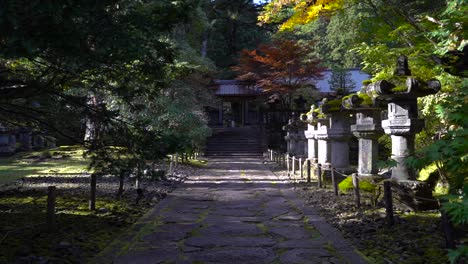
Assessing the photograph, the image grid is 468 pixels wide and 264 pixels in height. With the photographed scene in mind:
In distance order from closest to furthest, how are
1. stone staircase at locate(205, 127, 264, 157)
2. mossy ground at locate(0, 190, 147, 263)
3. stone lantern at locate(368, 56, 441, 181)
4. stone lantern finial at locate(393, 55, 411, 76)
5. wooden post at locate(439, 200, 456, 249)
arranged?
wooden post at locate(439, 200, 456, 249), mossy ground at locate(0, 190, 147, 263), stone lantern at locate(368, 56, 441, 181), stone lantern finial at locate(393, 55, 411, 76), stone staircase at locate(205, 127, 264, 157)

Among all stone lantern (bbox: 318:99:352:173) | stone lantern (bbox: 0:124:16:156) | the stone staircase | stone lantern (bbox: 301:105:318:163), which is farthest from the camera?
the stone staircase

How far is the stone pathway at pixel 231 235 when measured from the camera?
17.0 ft

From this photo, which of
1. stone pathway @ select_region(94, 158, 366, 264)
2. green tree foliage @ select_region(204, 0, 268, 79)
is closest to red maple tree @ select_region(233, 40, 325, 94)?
green tree foliage @ select_region(204, 0, 268, 79)

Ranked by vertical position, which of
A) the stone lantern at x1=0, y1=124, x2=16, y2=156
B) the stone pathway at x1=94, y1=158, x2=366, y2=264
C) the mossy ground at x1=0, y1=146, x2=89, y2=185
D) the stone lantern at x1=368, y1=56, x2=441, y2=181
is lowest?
the stone pathway at x1=94, y1=158, x2=366, y2=264

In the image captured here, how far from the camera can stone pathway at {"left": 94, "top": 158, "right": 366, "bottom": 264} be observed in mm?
5184

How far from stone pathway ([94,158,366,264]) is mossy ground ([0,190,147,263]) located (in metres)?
0.28

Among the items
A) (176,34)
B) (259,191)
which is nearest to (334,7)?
(259,191)

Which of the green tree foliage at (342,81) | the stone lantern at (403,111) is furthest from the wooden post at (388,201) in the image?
the green tree foliage at (342,81)

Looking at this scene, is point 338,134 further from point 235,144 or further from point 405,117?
point 235,144

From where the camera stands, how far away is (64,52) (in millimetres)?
4133

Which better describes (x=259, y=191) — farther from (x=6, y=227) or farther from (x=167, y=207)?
(x=6, y=227)

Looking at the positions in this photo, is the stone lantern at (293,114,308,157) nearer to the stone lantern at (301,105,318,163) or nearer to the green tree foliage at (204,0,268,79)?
the stone lantern at (301,105,318,163)

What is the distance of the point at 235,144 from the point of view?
104 ft

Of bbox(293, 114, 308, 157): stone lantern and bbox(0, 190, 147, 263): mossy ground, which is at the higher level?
bbox(293, 114, 308, 157): stone lantern
